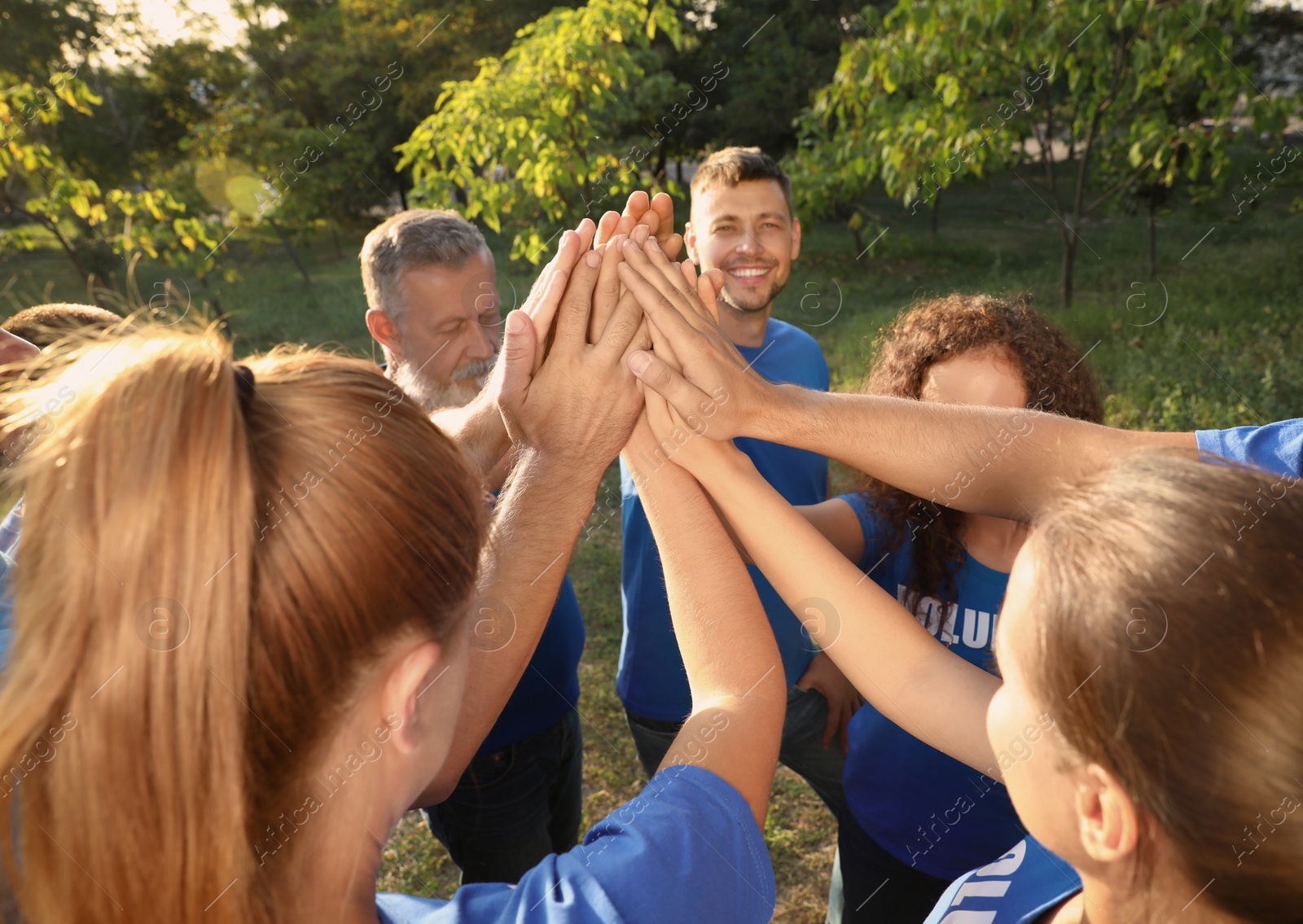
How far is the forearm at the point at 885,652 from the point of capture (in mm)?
1544

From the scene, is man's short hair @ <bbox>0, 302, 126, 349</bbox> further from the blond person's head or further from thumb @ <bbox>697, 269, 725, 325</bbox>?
the blond person's head

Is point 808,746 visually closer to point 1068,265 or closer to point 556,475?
point 556,475

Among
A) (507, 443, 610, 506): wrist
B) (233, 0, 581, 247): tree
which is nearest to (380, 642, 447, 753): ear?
(507, 443, 610, 506): wrist

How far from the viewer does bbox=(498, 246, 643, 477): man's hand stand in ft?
6.51

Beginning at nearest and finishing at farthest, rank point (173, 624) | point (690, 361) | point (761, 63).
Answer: point (173, 624) < point (690, 361) < point (761, 63)

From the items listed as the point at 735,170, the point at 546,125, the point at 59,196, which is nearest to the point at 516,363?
the point at 735,170

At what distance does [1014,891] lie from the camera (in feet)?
4.45

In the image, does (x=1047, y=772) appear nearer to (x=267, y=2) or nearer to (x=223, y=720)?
(x=223, y=720)

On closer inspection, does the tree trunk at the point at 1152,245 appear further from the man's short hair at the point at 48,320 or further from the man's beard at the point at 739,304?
the man's short hair at the point at 48,320

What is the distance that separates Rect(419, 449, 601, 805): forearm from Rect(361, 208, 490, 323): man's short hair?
1.80 meters

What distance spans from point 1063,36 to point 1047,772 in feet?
26.6

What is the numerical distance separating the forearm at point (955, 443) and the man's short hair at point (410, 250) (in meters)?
1.89

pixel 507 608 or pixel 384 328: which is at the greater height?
pixel 384 328

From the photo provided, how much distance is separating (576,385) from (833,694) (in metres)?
1.60
